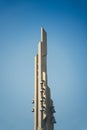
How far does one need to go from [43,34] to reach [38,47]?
39.9 inches

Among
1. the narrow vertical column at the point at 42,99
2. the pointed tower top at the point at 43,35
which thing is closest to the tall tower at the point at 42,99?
the narrow vertical column at the point at 42,99

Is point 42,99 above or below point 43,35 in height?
below

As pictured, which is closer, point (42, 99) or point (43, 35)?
point (42, 99)

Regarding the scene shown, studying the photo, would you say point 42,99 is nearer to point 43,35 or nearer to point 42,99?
point 42,99

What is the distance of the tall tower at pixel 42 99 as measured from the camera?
14797 millimetres

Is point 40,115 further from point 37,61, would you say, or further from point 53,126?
point 37,61

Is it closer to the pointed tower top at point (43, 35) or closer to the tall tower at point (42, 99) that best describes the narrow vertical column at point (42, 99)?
the tall tower at point (42, 99)

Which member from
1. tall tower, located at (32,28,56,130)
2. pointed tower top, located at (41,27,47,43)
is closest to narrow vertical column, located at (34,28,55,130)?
tall tower, located at (32,28,56,130)

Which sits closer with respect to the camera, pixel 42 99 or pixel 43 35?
pixel 42 99

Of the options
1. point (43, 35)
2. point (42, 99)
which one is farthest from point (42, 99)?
point (43, 35)

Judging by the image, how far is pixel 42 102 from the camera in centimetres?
1493

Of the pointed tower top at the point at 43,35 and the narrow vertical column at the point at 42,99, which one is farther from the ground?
the pointed tower top at the point at 43,35

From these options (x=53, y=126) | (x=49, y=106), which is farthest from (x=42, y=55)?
(x=53, y=126)

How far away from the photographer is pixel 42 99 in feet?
48.9
